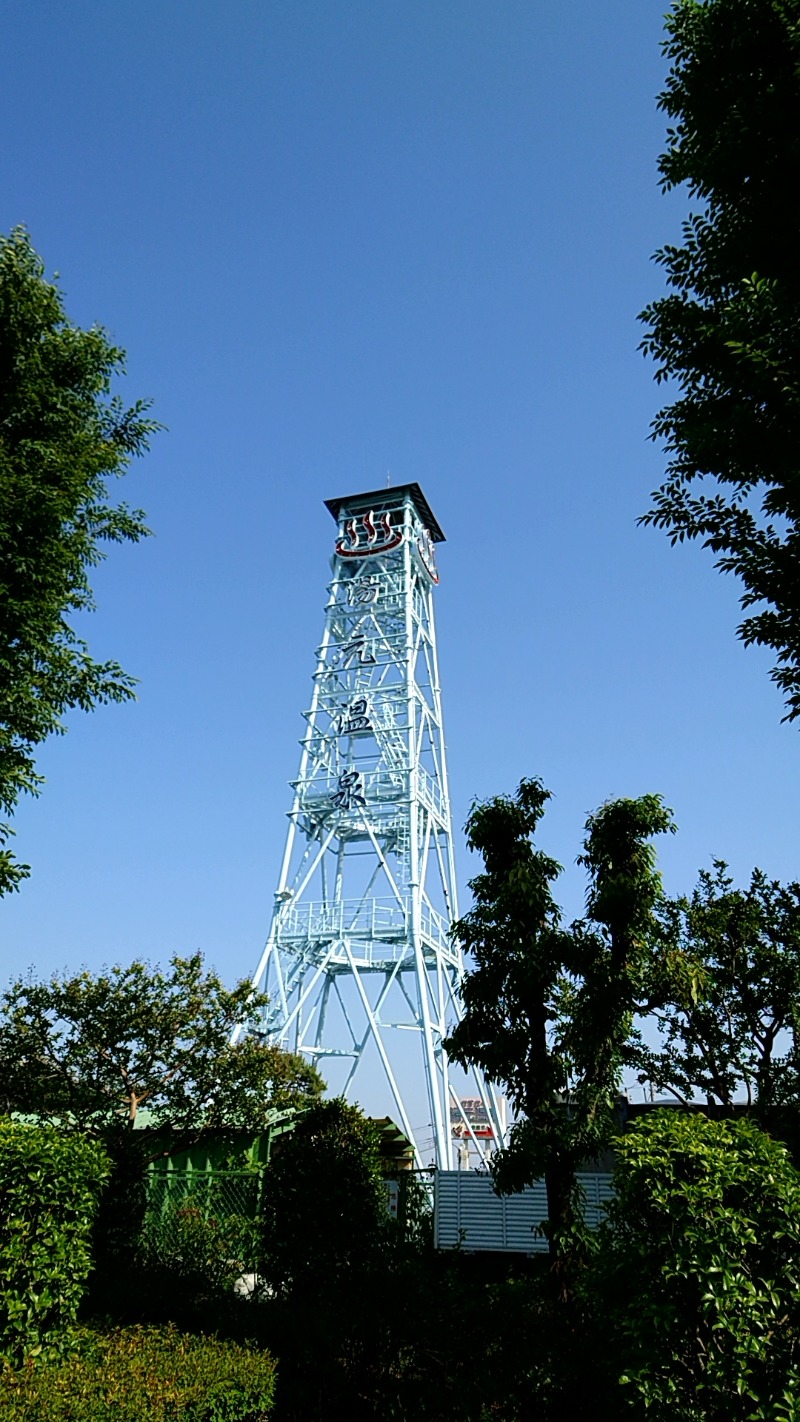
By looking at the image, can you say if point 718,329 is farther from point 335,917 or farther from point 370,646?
point 370,646

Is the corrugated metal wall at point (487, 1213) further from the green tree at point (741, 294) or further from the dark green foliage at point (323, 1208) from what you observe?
the green tree at point (741, 294)

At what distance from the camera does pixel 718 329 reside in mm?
6613

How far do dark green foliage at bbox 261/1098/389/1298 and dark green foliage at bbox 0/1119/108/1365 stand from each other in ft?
10.7

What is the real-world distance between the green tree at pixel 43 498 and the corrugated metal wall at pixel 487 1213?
1056cm

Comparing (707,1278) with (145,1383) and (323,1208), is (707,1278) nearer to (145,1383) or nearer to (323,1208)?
(145,1383)

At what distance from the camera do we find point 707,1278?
14.8 ft

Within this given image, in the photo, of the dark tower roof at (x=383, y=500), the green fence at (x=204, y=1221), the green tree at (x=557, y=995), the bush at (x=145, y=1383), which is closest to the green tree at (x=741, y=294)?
the green tree at (x=557, y=995)

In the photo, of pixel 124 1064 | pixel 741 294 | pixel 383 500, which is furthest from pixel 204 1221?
pixel 383 500

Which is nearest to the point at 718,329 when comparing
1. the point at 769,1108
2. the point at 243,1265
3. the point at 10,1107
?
the point at 243,1265

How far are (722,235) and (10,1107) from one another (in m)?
16.4

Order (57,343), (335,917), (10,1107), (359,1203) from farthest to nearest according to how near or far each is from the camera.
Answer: (335,917)
(10,1107)
(57,343)
(359,1203)

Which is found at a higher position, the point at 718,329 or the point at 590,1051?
the point at 718,329

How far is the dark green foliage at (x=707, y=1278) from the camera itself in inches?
173

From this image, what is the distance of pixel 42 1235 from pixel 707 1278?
5.36 metres
